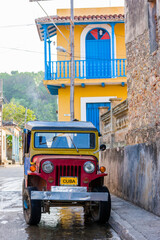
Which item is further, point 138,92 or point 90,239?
point 138,92

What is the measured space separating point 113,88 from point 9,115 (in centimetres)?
6166

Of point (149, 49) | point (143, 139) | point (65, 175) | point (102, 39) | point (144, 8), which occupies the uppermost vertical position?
point (102, 39)

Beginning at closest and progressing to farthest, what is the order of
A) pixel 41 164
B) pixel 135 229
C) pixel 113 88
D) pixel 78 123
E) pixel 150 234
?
1. pixel 150 234
2. pixel 135 229
3. pixel 41 164
4. pixel 78 123
5. pixel 113 88

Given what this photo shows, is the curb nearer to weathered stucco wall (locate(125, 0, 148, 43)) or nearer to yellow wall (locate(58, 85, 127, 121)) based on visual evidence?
weathered stucco wall (locate(125, 0, 148, 43))

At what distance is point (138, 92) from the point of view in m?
11.7

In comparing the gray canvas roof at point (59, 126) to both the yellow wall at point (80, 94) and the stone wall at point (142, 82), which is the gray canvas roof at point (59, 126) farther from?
the yellow wall at point (80, 94)

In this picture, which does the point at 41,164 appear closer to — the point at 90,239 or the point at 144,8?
the point at 90,239

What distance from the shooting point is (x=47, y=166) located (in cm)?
872

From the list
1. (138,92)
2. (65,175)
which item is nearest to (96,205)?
(65,175)

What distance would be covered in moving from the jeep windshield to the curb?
1.69 metres

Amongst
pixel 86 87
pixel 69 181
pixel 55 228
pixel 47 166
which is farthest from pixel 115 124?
pixel 86 87

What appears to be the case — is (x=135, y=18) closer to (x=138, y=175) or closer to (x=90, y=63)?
(x=138, y=175)

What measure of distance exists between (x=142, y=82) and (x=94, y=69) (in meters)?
11.8

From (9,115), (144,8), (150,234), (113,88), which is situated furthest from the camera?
(9,115)
